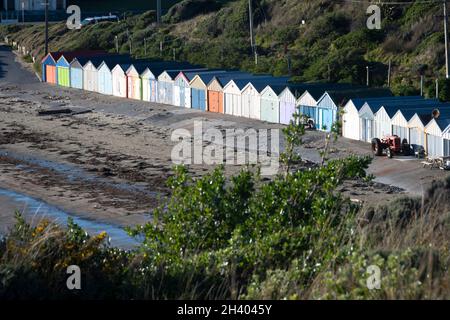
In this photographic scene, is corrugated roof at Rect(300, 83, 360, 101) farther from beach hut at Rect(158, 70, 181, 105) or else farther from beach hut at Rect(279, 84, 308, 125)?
beach hut at Rect(158, 70, 181, 105)

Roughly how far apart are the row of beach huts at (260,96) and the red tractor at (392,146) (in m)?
0.28

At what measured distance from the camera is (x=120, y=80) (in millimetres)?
47438

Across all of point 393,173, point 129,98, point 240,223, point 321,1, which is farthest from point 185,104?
point 240,223

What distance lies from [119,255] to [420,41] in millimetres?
40589

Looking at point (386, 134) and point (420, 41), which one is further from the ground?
point (420, 41)

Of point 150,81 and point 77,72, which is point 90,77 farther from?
point 150,81

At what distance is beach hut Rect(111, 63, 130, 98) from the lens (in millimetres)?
47188

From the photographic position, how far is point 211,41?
2400 inches

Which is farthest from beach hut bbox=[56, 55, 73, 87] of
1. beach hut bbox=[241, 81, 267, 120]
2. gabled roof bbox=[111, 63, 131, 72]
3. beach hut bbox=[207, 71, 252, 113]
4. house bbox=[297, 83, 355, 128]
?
house bbox=[297, 83, 355, 128]

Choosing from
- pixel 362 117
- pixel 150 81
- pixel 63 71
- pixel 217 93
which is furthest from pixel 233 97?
pixel 63 71

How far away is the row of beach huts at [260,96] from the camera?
29.5 metres

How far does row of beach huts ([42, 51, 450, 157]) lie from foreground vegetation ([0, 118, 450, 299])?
1537 centimetres

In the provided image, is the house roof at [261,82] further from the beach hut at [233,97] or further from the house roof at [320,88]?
the house roof at [320,88]
